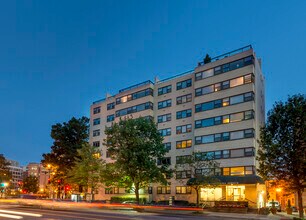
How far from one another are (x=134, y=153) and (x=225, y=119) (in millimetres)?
19804

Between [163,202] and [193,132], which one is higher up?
[193,132]

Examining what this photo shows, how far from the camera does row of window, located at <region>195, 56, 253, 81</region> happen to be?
5494 centimetres

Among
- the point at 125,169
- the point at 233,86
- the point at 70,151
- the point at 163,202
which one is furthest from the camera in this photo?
the point at 70,151

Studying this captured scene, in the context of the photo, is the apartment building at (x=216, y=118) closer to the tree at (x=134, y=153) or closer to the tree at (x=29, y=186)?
the tree at (x=134, y=153)

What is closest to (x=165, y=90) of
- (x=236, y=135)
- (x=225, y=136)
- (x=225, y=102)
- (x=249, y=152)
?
(x=225, y=102)

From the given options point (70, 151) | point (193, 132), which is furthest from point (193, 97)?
point (70, 151)

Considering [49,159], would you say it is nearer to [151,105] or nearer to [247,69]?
[151,105]

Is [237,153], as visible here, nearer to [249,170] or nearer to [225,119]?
[249,170]

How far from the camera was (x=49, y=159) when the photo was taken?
8094 cm

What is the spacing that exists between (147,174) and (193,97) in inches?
912

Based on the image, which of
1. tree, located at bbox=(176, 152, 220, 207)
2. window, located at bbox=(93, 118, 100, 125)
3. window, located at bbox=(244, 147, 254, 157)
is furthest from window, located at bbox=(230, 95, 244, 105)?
window, located at bbox=(93, 118, 100, 125)

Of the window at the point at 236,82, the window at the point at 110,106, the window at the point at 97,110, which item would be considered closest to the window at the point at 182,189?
the window at the point at 236,82

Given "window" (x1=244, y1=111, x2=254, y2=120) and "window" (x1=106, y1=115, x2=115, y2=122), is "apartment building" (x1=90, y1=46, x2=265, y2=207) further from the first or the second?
"window" (x1=106, y1=115, x2=115, y2=122)

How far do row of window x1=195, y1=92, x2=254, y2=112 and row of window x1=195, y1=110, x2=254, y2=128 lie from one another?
1.97 metres
